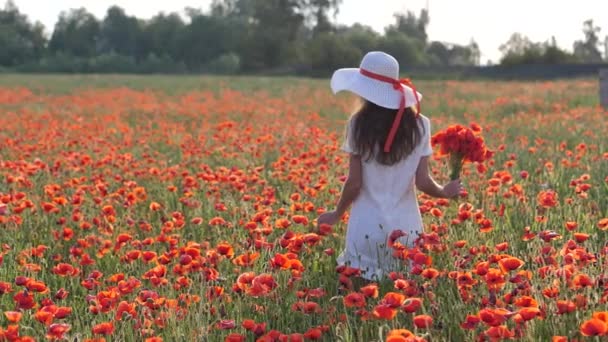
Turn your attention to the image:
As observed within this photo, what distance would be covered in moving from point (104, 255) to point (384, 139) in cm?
148

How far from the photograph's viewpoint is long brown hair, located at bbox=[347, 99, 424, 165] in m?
3.39

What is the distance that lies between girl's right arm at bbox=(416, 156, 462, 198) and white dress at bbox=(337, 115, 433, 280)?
1.2 inches

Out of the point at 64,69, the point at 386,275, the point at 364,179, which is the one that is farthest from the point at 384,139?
the point at 64,69

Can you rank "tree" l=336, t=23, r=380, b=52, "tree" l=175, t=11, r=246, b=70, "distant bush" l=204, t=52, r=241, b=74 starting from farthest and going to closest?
"tree" l=175, t=11, r=246, b=70 < "distant bush" l=204, t=52, r=241, b=74 < "tree" l=336, t=23, r=380, b=52

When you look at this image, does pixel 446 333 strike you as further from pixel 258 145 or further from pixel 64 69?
pixel 64 69

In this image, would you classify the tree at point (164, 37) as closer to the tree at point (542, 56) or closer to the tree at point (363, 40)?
the tree at point (363, 40)

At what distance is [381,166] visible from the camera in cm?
346

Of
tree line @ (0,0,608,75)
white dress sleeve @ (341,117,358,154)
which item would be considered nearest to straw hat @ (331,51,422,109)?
white dress sleeve @ (341,117,358,154)

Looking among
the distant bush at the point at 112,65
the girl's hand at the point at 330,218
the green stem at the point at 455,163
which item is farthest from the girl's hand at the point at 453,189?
the distant bush at the point at 112,65

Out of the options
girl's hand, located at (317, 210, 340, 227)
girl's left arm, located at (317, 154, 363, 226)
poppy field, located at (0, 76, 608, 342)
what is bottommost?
poppy field, located at (0, 76, 608, 342)

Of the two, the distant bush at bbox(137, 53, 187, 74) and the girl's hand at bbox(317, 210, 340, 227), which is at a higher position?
the girl's hand at bbox(317, 210, 340, 227)

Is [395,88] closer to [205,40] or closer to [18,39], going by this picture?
[205,40]

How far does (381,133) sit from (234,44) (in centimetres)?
7323

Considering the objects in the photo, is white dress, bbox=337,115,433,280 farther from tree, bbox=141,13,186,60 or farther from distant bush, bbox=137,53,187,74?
tree, bbox=141,13,186,60
